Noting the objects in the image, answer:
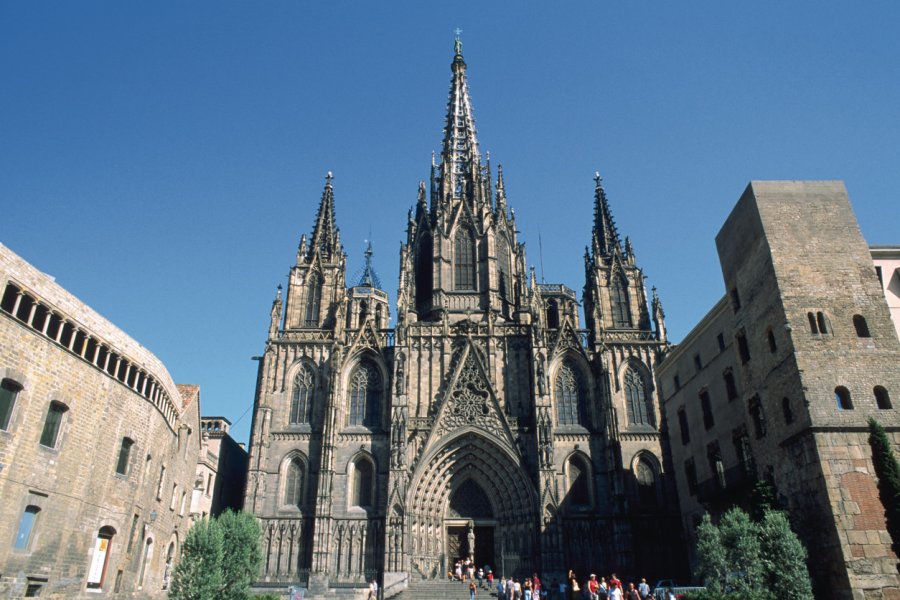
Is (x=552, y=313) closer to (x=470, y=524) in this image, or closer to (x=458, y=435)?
(x=458, y=435)

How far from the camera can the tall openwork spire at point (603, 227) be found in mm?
45775

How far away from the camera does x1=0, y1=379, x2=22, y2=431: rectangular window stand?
18.8 meters

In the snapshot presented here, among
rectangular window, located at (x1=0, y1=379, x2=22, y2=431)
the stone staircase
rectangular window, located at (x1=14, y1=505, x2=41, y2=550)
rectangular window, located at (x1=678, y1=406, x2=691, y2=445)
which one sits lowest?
the stone staircase

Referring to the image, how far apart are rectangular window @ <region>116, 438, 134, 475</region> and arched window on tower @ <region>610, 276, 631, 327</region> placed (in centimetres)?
2975

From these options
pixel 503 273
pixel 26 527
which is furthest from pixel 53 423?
pixel 503 273

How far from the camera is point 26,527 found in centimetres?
1942

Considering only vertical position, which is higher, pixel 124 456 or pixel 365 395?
pixel 365 395

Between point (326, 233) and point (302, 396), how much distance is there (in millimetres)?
12968

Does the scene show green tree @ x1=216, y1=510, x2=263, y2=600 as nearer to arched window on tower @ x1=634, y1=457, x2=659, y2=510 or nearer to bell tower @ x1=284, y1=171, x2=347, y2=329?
bell tower @ x1=284, y1=171, x2=347, y2=329

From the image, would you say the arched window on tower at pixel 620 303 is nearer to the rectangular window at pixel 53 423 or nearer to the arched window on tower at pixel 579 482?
the arched window on tower at pixel 579 482

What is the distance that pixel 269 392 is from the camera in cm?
3850

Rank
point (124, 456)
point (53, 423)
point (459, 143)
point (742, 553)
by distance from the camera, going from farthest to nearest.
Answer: point (459, 143)
point (124, 456)
point (53, 423)
point (742, 553)

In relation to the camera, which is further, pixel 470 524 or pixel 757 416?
pixel 470 524

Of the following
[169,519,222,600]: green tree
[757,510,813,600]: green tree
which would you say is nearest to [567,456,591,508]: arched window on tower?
[757,510,813,600]: green tree
